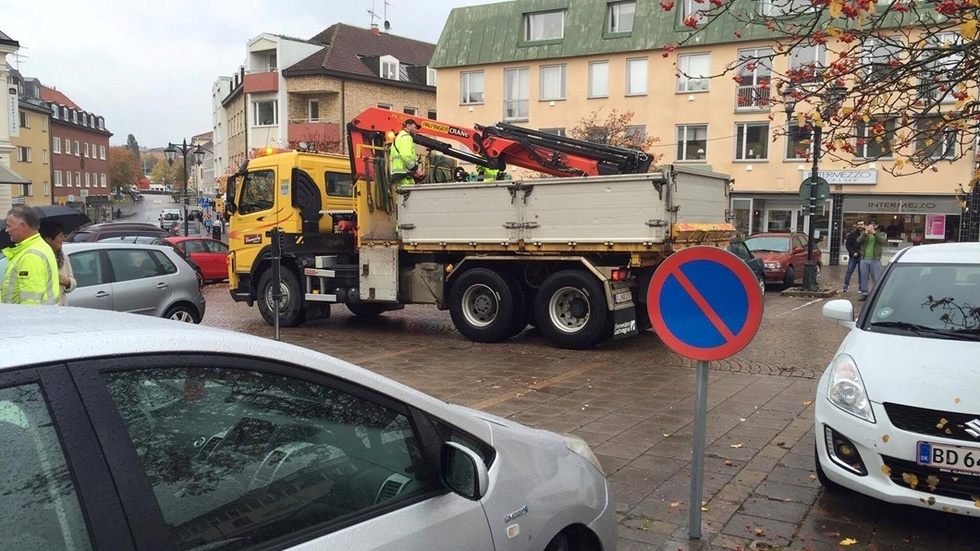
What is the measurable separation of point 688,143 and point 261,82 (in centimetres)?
2803

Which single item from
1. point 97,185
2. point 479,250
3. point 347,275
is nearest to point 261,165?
point 347,275

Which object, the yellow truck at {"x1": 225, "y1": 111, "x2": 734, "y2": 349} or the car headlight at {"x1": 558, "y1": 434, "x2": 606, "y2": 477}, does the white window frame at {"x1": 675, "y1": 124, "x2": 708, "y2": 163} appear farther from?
the car headlight at {"x1": 558, "y1": 434, "x2": 606, "y2": 477}

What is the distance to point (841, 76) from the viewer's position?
6254 mm

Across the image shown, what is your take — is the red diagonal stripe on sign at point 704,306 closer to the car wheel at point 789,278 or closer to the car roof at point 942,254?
the car roof at point 942,254

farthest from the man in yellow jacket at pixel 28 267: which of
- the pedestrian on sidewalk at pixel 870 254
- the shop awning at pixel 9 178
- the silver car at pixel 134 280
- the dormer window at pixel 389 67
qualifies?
the dormer window at pixel 389 67

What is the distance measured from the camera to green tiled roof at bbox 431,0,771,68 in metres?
33.6

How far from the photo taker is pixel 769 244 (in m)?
21.9

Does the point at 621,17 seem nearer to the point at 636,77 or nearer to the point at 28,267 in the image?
the point at 636,77

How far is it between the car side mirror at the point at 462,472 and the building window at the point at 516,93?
3695 centimetres

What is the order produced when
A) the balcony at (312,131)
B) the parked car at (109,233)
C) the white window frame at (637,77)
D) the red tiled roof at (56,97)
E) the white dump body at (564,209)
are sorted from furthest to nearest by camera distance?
1. the red tiled roof at (56,97)
2. the balcony at (312,131)
3. the white window frame at (637,77)
4. the parked car at (109,233)
5. the white dump body at (564,209)

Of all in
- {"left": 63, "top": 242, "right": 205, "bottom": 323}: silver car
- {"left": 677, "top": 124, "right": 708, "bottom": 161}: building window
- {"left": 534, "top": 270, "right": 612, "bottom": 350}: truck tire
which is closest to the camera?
{"left": 63, "top": 242, "right": 205, "bottom": 323}: silver car

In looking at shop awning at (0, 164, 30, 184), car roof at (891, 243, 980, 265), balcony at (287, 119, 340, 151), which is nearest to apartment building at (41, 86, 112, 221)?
balcony at (287, 119, 340, 151)

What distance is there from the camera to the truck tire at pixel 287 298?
13117 millimetres

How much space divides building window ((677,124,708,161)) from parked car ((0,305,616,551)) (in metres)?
33.9
